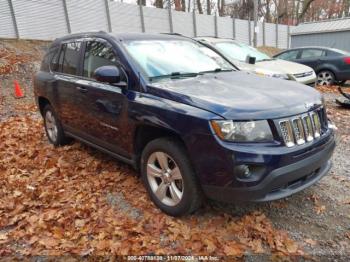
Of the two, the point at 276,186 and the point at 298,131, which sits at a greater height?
the point at 298,131

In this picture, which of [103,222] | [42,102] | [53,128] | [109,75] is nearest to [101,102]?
[109,75]

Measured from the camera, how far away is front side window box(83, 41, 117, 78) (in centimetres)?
405

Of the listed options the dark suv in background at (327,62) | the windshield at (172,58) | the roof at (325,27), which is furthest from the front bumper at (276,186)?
the roof at (325,27)

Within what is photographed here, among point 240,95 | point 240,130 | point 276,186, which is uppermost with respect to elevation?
point 240,95

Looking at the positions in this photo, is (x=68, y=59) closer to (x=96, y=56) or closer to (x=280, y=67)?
(x=96, y=56)

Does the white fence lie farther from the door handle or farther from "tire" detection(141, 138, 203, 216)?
"tire" detection(141, 138, 203, 216)

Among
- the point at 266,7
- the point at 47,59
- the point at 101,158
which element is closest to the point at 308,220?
the point at 101,158

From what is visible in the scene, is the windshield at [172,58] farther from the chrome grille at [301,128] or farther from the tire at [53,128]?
the tire at [53,128]

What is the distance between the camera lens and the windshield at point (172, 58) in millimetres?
3781

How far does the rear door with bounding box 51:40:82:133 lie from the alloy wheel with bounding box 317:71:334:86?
9959 millimetres

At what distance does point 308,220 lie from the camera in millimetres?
3326

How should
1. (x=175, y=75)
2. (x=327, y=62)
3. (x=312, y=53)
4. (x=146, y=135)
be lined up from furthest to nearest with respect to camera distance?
Answer: (x=312, y=53), (x=327, y=62), (x=175, y=75), (x=146, y=135)

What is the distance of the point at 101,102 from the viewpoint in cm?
402

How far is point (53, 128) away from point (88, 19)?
12.6 m
